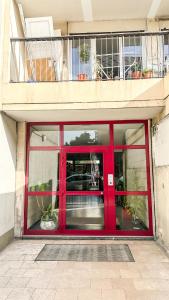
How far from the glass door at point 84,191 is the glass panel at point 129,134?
0.63 meters

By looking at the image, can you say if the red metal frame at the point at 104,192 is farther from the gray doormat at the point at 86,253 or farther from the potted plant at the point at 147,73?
the potted plant at the point at 147,73

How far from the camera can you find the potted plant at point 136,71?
656 cm

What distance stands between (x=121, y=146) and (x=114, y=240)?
248cm

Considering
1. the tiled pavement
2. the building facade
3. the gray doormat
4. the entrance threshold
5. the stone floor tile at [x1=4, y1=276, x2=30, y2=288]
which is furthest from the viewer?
the entrance threshold

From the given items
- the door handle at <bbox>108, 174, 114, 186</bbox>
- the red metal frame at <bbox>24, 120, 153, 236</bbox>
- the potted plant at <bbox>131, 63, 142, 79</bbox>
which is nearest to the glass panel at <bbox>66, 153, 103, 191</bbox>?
the red metal frame at <bbox>24, 120, 153, 236</bbox>

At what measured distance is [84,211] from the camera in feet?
24.0

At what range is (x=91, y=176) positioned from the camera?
7.35 meters

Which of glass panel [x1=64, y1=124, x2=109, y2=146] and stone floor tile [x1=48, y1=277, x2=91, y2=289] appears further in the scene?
glass panel [x1=64, y1=124, x2=109, y2=146]

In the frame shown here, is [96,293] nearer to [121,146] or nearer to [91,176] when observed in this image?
[91,176]

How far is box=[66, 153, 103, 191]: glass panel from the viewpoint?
7.32 metres

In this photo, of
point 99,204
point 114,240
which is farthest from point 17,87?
point 114,240

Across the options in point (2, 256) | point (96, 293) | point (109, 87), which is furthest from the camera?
point (109, 87)

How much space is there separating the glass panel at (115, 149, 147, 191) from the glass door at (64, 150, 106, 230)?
0.43 m

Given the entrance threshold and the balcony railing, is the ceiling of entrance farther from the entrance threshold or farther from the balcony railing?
the entrance threshold
